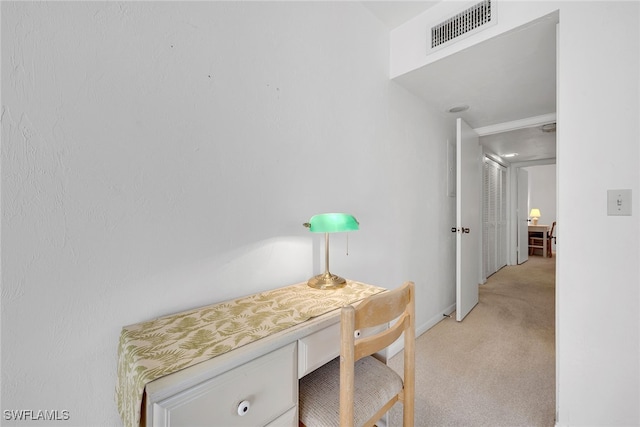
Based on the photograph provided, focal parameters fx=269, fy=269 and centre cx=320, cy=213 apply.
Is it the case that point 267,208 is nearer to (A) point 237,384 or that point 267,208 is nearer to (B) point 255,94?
(B) point 255,94

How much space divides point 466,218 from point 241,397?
2.65m

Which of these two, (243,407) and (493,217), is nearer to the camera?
(243,407)

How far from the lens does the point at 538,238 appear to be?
661 cm

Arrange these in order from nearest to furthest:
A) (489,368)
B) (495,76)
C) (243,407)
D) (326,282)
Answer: (243,407)
(326,282)
(489,368)
(495,76)

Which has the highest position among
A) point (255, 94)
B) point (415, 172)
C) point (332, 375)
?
point (255, 94)

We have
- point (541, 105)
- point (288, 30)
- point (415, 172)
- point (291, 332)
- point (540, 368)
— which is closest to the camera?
point (291, 332)

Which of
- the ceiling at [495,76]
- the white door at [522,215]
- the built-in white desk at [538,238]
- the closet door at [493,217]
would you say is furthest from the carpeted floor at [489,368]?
the built-in white desk at [538,238]

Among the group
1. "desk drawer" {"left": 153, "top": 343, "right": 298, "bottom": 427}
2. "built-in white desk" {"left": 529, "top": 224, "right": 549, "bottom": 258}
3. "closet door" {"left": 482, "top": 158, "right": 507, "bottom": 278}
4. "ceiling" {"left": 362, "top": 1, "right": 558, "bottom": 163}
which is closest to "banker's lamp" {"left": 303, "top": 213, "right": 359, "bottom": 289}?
"desk drawer" {"left": 153, "top": 343, "right": 298, "bottom": 427}

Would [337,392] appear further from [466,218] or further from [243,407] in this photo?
[466,218]

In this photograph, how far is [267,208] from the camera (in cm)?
132
